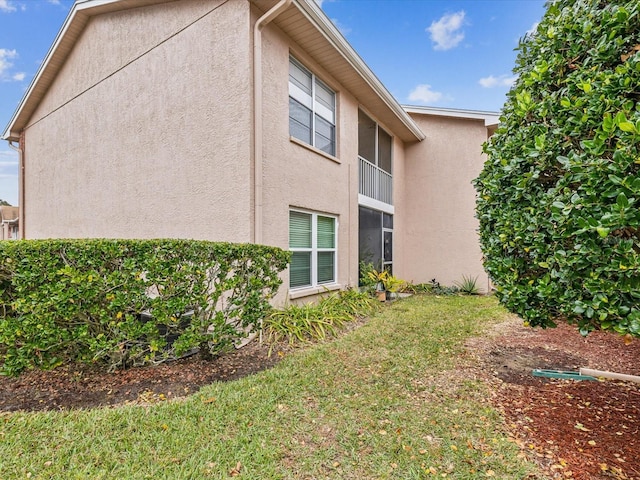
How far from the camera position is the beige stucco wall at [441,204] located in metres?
11.6

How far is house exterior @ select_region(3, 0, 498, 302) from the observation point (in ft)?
20.0

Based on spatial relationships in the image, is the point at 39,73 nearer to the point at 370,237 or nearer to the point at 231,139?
the point at 231,139

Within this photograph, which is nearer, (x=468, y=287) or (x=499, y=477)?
(x=499, y=477)

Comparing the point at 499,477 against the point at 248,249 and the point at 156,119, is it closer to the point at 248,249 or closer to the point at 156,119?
the point at 248,249

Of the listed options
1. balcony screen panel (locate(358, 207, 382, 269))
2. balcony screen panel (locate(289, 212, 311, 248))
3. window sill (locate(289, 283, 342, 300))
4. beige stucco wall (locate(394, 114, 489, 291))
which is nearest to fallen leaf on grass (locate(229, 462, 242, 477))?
window sill (locate(289, 283, 342, 300))

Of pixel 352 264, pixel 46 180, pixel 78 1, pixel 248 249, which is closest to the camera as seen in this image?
pixel 248 249

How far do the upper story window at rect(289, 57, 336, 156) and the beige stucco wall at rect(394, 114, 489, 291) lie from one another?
14.9 ft

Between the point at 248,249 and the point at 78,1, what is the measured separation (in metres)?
8.52

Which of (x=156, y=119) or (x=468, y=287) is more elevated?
(x=156, y=119)

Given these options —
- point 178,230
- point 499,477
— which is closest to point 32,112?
point 178,230

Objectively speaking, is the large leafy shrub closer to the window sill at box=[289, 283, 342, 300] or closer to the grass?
the grass

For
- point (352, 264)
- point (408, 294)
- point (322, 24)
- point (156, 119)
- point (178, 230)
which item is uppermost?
point (322, 24)

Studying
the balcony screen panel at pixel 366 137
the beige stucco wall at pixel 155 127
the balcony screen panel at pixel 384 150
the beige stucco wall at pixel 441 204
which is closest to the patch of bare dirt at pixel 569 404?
the beige stucco wall at pixel 155 127

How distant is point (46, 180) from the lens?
1054 cm
